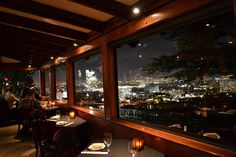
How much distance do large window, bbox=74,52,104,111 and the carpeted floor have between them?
1.64 m

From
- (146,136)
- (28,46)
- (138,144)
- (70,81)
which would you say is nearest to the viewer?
(138,144)

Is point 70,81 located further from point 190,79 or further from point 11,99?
point 190,79

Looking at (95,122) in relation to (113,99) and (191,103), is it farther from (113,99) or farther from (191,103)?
(191,103)

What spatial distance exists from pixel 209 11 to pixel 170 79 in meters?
1.01

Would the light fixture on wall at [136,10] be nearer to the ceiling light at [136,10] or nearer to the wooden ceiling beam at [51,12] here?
the ceiling light at [136,10]

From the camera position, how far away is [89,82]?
5.69 meters

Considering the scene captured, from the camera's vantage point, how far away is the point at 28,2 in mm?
3514

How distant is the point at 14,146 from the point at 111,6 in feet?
14.6

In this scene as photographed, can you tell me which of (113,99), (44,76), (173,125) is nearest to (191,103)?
(173,125)

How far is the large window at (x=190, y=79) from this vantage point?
7.07 feet

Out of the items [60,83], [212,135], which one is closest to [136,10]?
[212,135]

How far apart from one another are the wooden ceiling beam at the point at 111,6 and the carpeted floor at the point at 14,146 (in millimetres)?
3480

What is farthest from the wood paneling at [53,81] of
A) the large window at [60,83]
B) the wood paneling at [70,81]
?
the wood paneling at [70,81]

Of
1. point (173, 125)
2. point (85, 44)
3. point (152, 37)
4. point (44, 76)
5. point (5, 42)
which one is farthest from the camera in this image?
point (44, 76)
